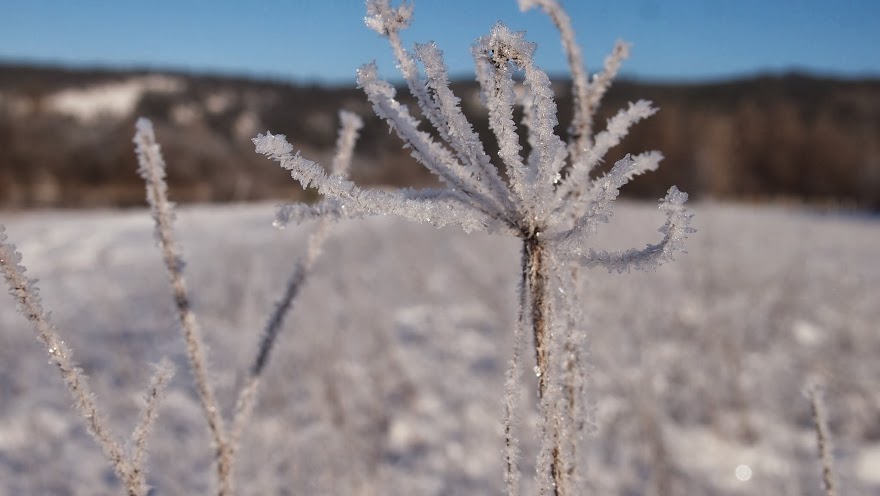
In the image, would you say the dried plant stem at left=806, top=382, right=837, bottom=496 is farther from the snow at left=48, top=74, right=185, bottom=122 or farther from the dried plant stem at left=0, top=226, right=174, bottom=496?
the snow at left=48, top=74, right=185, bottom=122

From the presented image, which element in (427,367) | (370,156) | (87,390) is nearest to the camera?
(87,390)

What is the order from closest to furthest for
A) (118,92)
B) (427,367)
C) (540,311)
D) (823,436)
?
(540,311)
(823,436)
(427,367)
(118,92)

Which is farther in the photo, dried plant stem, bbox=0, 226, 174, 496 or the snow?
the snow

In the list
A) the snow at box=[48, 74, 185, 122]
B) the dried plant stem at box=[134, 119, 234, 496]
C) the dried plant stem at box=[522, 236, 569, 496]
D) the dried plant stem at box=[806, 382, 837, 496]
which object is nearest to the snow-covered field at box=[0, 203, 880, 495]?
the dried plant stem at box=[806, 382, 837, 496]

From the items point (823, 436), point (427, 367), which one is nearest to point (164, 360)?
point (823, 436)

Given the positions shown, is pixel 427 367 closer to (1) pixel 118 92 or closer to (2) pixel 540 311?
(2) pixel 540 311

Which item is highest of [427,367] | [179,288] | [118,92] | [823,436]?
[118,92]

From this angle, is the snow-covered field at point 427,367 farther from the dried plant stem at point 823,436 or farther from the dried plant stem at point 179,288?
the dried plant stem at point 179,288

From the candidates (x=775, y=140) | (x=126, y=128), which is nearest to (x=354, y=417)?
(x=126, y=128)
